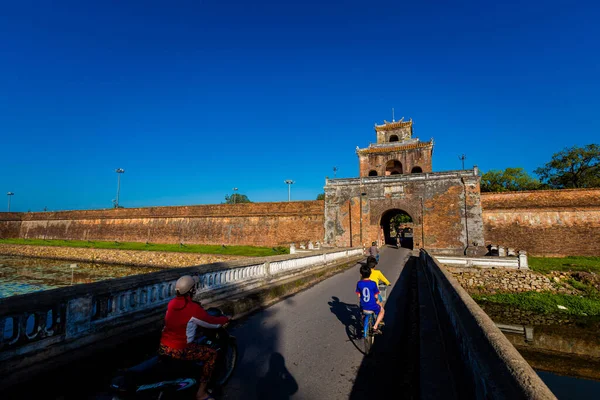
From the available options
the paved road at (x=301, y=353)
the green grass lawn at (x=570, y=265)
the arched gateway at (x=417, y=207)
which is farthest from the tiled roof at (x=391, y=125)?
the paved road at (x=301, y=353)

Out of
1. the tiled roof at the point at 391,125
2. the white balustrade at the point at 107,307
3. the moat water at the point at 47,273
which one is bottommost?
the moat water at the point at 47,273

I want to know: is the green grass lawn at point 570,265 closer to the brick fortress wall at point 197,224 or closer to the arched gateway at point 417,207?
the arched gateway at point 417,207

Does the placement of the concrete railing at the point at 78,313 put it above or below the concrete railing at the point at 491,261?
above

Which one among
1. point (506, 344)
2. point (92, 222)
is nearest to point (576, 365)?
point (506, 344)

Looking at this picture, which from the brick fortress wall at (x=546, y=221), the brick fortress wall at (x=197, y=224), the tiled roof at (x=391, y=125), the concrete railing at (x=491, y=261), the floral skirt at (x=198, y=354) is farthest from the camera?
the tiled roof at (x=391, y=125)

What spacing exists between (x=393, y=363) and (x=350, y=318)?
1.89 m

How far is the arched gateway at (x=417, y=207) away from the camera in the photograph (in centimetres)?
2162

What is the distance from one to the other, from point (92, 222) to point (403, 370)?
40145 mm

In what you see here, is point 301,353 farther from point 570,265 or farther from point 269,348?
point 570,265

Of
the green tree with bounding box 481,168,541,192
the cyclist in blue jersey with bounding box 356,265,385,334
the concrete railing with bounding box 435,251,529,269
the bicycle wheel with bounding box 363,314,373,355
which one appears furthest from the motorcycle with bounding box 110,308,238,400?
the green tree with bounding box 481,168,541,192

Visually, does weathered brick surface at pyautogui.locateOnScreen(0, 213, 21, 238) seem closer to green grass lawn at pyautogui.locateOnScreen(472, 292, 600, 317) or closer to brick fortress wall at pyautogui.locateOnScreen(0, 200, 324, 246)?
brick fortress wall at pyautogui.locateOnScreen(0, 200, 324, 246)

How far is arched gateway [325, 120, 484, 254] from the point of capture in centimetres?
2162

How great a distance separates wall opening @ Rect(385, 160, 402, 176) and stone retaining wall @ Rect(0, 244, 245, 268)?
1983 cm

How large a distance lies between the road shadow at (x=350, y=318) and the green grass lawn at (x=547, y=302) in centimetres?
1073
